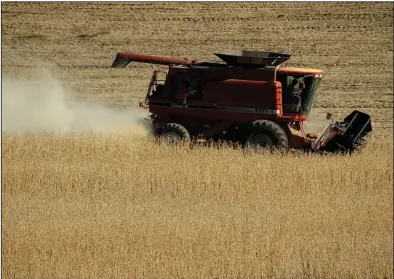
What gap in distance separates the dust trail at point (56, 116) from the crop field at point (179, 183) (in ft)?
0.14

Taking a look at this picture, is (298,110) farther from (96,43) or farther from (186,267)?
(96,43)

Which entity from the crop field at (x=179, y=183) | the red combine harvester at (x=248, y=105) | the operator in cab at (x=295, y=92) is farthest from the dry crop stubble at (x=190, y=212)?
the operator in cab at (x=295, y=92)

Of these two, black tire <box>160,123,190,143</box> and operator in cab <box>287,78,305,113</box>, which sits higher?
operator in cab <box>287,78,305,113</box>

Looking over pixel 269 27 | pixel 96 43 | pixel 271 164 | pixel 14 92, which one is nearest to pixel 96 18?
pixel 96 43

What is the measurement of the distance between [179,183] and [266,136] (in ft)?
11.5

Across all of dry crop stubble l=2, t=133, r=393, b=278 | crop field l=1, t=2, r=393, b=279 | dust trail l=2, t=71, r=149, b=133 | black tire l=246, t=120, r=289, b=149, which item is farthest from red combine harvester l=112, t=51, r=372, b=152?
dust trail l=2, t=71, r=149, b=133

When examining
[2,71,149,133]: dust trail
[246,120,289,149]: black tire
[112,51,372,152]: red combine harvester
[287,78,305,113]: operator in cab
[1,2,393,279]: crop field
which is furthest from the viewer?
[2,71,149,133]: dust trail

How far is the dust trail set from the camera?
17.6m

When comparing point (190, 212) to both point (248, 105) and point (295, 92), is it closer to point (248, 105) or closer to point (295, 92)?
point (248, 105)

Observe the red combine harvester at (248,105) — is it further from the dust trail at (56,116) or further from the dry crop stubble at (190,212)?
the dust trail at (56,116)

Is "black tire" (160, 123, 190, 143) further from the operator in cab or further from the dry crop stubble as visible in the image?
the operator in cab

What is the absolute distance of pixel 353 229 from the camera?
31.8 feet

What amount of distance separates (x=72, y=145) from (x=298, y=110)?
3.95m

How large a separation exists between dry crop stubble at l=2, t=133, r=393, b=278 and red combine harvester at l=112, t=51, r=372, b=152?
0.54 meters
